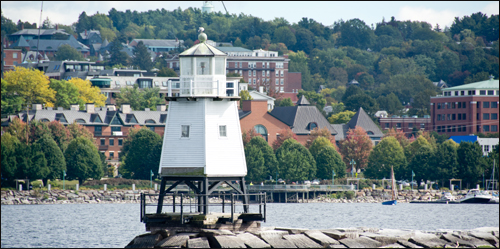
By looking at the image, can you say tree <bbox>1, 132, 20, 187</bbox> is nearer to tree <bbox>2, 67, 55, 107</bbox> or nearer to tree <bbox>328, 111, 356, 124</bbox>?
tree <bbox>2, 67, 55, 107</bbox>

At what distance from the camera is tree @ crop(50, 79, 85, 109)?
133m

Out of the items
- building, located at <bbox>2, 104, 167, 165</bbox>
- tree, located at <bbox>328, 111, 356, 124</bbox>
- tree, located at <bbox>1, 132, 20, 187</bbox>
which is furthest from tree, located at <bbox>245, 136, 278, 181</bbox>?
tree, located at <bbox>328, 111, 356, 124</bbox>

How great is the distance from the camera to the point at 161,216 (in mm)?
31266

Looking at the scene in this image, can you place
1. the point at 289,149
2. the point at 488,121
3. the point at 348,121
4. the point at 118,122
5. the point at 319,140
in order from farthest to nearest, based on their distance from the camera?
the point at 348,121 → the point at 488,121 → the point at 118,122 → the point at 319,140 → the point at 289,149

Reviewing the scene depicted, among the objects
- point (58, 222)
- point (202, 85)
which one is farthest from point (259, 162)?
point (202, 85)

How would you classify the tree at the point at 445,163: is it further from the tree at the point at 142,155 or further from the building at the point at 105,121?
the building at the point at 105,121

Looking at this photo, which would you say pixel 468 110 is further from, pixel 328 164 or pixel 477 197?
pixel 477 197

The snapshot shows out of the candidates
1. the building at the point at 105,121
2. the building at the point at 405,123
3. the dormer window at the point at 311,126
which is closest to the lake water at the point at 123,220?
the building at the point at 105,121

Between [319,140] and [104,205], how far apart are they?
112 feet

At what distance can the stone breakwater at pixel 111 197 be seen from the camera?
86062mm

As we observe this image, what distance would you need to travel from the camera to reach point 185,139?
103 feet

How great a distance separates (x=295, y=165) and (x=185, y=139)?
68197 mm

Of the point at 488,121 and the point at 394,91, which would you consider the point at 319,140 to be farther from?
the point at 394,91

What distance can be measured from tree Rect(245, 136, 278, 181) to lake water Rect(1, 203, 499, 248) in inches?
581
